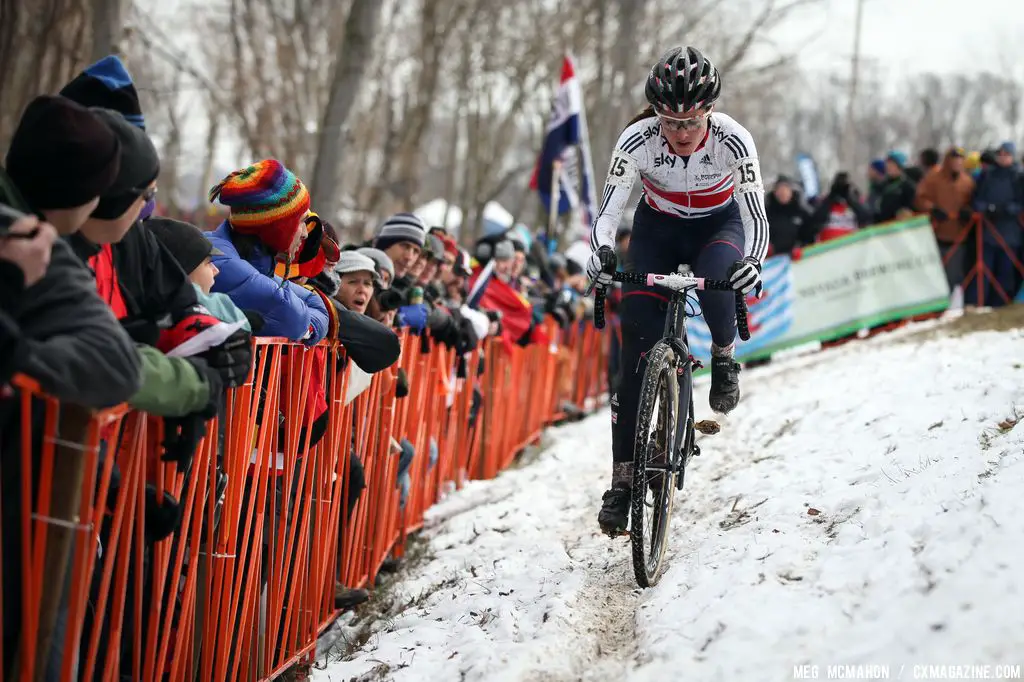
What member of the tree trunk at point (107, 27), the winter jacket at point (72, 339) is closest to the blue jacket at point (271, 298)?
the winter jacket at point (72, 339)

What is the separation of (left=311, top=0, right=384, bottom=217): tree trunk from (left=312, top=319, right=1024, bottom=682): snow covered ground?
4.55 meters

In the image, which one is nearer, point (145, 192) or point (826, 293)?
point (145, 192)

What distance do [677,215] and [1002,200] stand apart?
9909 millimetres

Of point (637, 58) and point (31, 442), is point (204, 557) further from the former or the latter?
point (637, 58)

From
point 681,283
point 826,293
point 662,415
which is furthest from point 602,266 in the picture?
point 826,293

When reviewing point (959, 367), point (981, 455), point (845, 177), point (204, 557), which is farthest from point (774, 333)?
point (204, 557)

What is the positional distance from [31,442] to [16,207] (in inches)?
24.2

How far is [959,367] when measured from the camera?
312 inches

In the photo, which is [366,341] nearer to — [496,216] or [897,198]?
[897,198]

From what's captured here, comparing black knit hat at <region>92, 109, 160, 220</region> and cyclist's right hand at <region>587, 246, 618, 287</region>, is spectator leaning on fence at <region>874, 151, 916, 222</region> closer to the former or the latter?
cyclist's right hand at <region>587, 246, 618, 287</region>

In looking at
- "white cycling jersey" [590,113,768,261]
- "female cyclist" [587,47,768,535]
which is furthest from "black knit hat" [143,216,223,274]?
"white cycling jersey" [590,113,768,261]

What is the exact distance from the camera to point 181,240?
12.0 ft

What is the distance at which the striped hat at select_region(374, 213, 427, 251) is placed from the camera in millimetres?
6891

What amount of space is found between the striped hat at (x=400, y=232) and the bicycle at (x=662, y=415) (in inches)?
90.2
